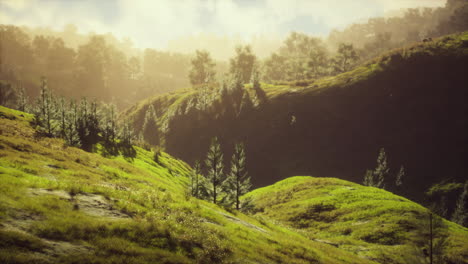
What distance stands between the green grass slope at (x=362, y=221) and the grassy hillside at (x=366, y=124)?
49978 millimetres

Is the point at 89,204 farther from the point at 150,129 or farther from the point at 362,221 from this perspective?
the point at 150,129

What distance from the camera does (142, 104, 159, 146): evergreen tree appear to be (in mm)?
174475

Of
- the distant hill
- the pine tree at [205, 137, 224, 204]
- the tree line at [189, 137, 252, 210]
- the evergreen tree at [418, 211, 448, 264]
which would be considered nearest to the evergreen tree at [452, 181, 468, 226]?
the evergreen tree at [418, 211, 448, 264]

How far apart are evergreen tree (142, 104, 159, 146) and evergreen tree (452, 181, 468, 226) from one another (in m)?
147

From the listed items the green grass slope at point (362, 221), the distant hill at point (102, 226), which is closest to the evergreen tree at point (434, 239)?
the green grass slope at point (362, 221)

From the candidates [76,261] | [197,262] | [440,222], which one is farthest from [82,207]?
[440,222]

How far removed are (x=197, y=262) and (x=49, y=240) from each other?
25.8ft

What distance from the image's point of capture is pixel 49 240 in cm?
1334

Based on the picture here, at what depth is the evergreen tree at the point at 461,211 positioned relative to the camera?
83.2m

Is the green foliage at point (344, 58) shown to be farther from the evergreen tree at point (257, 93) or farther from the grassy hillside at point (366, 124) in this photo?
the evergreen tree at point (257, 93)

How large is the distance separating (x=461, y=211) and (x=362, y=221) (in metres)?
54.6

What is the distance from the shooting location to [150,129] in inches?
7136

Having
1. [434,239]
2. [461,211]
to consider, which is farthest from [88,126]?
[461,211]

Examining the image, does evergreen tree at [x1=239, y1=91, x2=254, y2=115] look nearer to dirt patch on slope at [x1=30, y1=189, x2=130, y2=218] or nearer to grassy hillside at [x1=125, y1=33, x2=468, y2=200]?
grassy hillside at [x1=125, y1=33, x2=468, y2=200]
